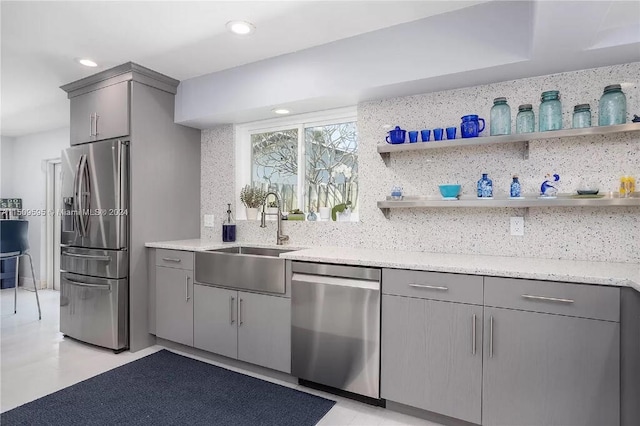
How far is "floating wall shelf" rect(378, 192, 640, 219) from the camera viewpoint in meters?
1.91

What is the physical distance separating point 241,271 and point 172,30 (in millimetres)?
1693

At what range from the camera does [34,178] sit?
5430 mm

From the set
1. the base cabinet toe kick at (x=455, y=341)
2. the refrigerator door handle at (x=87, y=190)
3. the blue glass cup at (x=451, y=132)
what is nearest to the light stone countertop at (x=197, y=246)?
the base cabinet toe kick at (x=455, y=341)

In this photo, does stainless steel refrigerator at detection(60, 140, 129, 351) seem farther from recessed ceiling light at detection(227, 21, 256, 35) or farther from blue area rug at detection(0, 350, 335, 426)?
recessed ceiling light at detection(227, 21, 256, 35)

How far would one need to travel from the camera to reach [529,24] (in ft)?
6.25

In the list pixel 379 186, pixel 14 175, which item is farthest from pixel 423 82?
pixel 14 175

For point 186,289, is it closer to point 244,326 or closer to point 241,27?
point 244,326

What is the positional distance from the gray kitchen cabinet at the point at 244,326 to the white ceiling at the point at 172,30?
1785 mm

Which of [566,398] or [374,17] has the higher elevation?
[374,17]

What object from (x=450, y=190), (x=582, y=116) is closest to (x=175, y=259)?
(x=450, y=190)

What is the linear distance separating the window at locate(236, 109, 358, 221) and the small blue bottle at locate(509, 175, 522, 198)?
118 centimetres

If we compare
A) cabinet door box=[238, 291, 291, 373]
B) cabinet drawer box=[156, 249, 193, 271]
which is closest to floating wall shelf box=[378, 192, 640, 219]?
cabinet door box=[238, 291, 291, 373]

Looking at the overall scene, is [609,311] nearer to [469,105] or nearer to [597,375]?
[597,375]

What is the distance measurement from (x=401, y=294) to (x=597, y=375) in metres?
0.92
